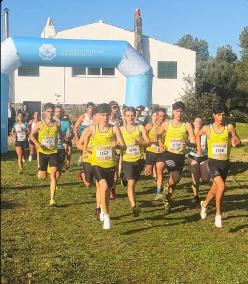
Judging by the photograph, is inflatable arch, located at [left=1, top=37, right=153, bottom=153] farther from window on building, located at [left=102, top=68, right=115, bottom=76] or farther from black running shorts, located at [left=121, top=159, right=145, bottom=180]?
window on building, located at [left=102, top=68, right=115, bottom=76]

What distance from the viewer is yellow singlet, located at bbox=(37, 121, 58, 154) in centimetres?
912

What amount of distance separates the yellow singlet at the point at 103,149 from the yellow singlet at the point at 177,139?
4.99 feet

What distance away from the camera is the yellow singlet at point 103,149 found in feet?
23.7

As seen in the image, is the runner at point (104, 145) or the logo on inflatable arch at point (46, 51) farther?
the logo on inflatable arch at point (46, 51)

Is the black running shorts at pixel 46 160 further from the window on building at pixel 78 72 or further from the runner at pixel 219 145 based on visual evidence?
the window on building at pixel 78 72

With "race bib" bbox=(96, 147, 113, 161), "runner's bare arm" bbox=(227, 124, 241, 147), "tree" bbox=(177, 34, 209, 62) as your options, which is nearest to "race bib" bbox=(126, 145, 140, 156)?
"race bib" bbox=(96, 147, 113, 161)

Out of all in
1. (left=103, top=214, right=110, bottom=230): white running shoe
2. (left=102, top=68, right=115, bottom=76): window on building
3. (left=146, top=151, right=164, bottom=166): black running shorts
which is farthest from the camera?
(left=102, top=68, right=115, bottom=76): window on building

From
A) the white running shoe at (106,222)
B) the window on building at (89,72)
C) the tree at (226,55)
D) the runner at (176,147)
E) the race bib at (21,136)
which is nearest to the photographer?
the white running shoe at (106,222)

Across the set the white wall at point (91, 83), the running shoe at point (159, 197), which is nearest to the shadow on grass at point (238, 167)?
the running shoe at point (159, 197)

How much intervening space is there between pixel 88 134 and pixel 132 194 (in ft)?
3.57

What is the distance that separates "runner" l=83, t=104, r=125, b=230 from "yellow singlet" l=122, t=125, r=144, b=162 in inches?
22.6

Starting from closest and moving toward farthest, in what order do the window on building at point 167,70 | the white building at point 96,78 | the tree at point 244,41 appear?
the tree at point 244,41
the white building at point 96,78
the window on building at point 167,70

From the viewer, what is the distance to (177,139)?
27.9 ft

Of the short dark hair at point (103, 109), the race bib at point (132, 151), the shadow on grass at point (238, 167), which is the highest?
the short dark hair at point (103, 109)
